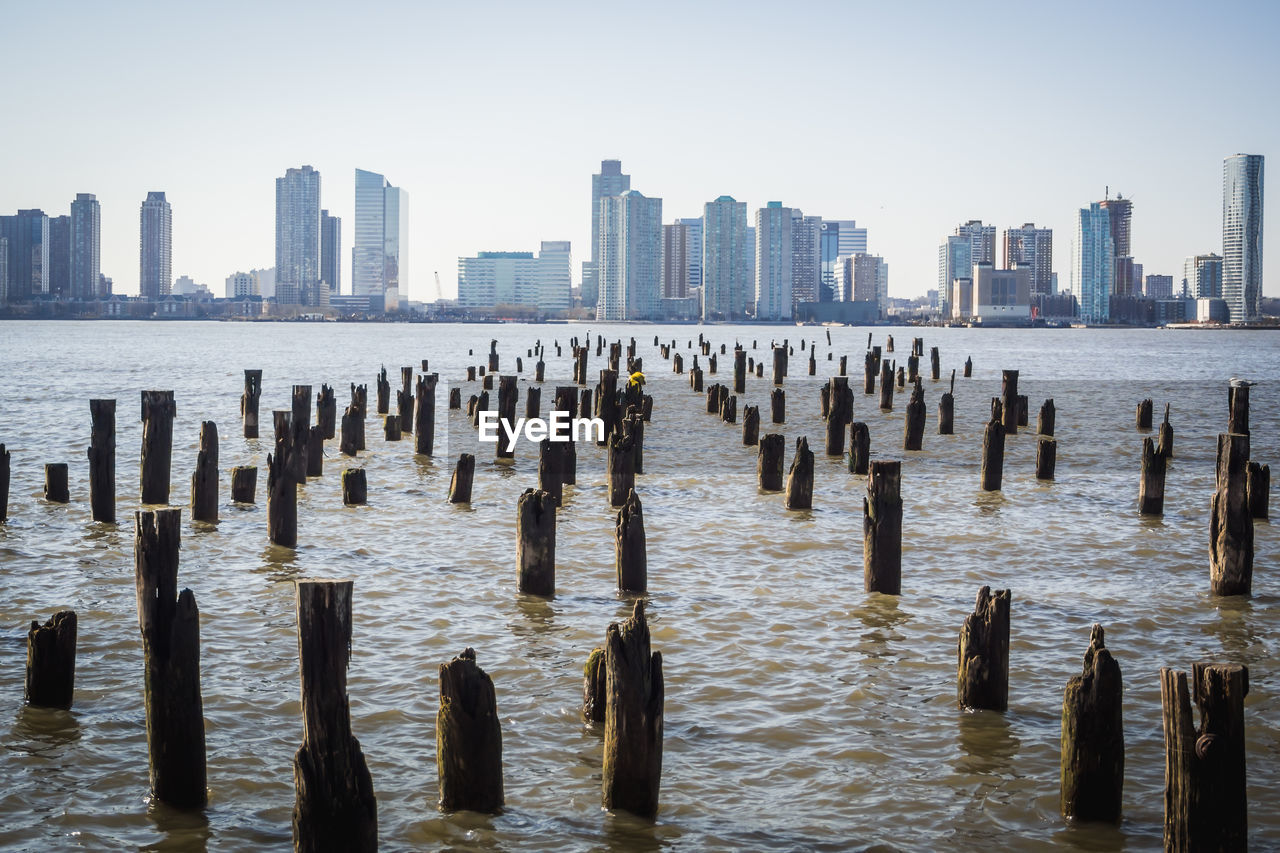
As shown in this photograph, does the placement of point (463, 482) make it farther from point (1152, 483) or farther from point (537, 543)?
point (1152, 483)

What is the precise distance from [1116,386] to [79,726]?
5697 centimetres

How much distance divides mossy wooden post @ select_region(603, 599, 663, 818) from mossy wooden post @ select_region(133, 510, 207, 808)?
103 inches

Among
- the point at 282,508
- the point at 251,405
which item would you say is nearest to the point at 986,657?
the point at 282,508

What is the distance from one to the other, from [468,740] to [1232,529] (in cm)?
979

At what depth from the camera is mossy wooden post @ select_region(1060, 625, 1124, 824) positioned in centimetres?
764

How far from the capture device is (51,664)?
31.4 ft

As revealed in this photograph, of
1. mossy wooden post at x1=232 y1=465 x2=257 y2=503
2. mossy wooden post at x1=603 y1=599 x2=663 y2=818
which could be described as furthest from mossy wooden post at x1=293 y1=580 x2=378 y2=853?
mossy wooden post at x1=232 y1=465 x2=257 y2=503

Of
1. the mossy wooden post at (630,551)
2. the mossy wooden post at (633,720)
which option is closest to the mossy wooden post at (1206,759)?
the mossy wooden post at (633,720)

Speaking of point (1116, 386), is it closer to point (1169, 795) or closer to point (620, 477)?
point (620, 477)

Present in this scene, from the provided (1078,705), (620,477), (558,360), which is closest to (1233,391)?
(620,477)

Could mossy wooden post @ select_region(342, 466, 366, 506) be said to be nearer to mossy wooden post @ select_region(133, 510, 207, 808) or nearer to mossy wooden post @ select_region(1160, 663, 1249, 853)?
mossy wooden post @ select_region(133, 510, 207, 808)

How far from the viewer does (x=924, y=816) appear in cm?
798

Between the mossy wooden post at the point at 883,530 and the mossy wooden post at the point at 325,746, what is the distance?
7487 mm

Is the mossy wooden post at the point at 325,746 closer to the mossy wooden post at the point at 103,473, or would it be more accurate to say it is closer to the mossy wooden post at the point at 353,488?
the mossy wooden post at the point at 103,473
